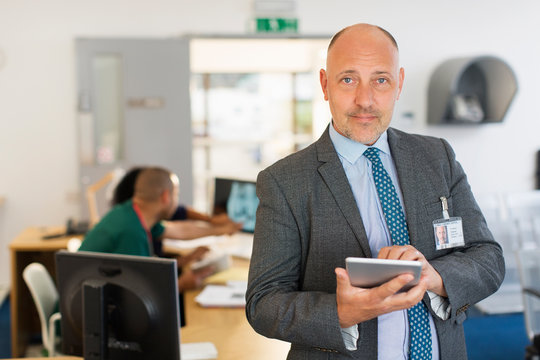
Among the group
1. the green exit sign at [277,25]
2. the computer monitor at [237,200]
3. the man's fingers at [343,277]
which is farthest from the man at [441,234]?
the green exit sign at [277,25]

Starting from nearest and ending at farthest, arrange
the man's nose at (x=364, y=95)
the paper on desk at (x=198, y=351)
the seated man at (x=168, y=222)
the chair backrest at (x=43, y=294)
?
the man's nose at (x=364, y=95) < the paper on desk at (x=198, y=351) < the chair backrest at (x=43, y=294) < the seated man at (x=168, y=222)

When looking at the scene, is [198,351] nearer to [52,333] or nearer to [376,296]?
[52,333]

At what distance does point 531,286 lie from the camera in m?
3.01

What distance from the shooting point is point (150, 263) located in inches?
69.2

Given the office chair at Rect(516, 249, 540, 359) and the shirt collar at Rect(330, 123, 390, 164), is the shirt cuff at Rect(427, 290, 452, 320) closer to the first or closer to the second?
the shirt collar at Rect(330, 123, 390, 164)

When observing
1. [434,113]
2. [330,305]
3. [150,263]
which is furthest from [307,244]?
[434,113]

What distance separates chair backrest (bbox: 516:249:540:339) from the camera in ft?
9.85

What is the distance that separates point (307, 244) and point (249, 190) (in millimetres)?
1979

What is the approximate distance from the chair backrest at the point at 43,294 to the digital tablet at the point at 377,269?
2241 mm

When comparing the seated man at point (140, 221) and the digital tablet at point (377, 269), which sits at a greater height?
the digital tablet at point (377, 269)

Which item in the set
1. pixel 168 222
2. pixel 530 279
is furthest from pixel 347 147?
pixel 168 222

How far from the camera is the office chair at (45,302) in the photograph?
2949 millimetres

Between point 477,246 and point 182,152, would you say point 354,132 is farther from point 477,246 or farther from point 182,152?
point 182,152

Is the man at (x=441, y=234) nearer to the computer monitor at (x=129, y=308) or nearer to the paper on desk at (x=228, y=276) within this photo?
the computer monitor at (x=129, y=308)
